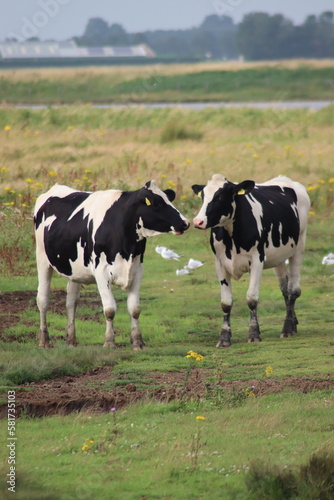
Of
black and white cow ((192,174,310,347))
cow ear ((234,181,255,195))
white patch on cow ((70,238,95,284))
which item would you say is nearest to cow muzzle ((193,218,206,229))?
black and white cow ((192,174,310,347))

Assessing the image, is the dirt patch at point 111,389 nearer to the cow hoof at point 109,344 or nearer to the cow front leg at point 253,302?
the cow hoof at point 109,344

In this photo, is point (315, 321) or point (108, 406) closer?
point (108, 406)

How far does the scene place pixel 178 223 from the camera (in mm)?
11141

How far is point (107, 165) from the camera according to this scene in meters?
25.8

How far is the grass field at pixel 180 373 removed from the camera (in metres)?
6.60

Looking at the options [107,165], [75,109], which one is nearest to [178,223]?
[107,165]

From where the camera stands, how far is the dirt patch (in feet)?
27.6

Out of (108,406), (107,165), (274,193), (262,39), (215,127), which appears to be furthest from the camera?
(262,39)

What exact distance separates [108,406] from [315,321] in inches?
221

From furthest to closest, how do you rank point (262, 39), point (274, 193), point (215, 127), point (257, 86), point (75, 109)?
point (262, 39) < point (257, 86) < point (75, 109) < point (215, 127) < point (274, 193)

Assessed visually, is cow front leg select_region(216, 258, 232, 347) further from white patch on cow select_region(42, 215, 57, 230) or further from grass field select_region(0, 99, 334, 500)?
white patch on cow select_region(42, 215, 57, 230)

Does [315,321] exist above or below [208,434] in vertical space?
below

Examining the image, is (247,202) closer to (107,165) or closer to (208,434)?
(208,434)

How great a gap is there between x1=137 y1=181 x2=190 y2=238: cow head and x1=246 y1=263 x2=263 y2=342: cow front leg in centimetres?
143
